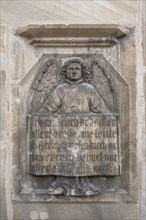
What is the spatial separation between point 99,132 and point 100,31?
0.96m

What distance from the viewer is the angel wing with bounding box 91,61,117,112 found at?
170 inches

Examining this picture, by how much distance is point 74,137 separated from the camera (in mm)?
4211

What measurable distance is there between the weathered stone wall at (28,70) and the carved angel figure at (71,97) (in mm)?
171

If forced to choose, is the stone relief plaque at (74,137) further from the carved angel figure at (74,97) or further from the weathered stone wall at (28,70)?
the weathered stone wall at (28,70)

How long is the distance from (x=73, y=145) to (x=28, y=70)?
835 millimetres

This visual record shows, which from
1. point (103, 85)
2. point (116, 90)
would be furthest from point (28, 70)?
point (116, 90)

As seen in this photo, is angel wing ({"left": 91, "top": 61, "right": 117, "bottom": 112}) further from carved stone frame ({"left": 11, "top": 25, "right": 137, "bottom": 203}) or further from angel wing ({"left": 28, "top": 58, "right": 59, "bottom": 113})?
angel wing ({"left": 28, "top": 58, "right": 59, "bottom": 113})

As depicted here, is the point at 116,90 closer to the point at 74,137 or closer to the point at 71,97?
the point at 71,97

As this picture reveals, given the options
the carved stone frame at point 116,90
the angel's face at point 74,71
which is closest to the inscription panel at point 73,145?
the carved stone frame at point 116,90

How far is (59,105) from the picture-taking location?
14.0 ft

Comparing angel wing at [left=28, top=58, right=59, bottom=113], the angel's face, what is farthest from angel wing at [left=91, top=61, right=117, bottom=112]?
angel wing at [left=28, top=58, right=59, bottom=113]

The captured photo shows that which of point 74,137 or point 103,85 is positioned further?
point 103,85

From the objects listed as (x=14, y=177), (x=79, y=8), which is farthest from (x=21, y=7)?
(x=14, y=177)

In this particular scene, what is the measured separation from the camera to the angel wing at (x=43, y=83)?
431 cm
